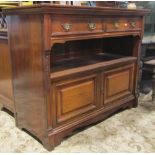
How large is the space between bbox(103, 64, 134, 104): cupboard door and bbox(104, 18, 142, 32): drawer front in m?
0.40

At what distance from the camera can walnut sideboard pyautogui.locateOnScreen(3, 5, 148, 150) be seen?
1.52m

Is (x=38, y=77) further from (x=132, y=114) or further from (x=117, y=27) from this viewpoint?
(x=132, y=114)

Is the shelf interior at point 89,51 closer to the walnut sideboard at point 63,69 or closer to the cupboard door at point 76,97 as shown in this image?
the walnut sideboard at point 63,69

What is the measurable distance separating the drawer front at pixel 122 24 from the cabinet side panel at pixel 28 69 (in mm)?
665

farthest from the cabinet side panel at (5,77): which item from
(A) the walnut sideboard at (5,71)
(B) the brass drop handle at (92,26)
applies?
(B) the brass drop handle at (92,26)

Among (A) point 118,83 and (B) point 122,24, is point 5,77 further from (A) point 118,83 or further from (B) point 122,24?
(B) point 122,24

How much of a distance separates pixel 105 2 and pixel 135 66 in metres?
0.80

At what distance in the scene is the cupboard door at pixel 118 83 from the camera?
2098 millimetres

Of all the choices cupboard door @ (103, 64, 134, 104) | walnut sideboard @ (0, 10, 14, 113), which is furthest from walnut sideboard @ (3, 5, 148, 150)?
walnut sideboard @ (0, 10, 14, 113)

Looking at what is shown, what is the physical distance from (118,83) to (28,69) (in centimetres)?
98

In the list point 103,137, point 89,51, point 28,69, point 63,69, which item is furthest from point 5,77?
point 103,137

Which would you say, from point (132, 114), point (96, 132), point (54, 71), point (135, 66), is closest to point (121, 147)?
point (96, 132)

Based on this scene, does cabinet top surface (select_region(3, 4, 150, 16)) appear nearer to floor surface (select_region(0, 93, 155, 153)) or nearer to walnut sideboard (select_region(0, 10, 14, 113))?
walnut sideboard (select_region(0, 10, 14, 113))

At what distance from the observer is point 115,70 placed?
2.13m
